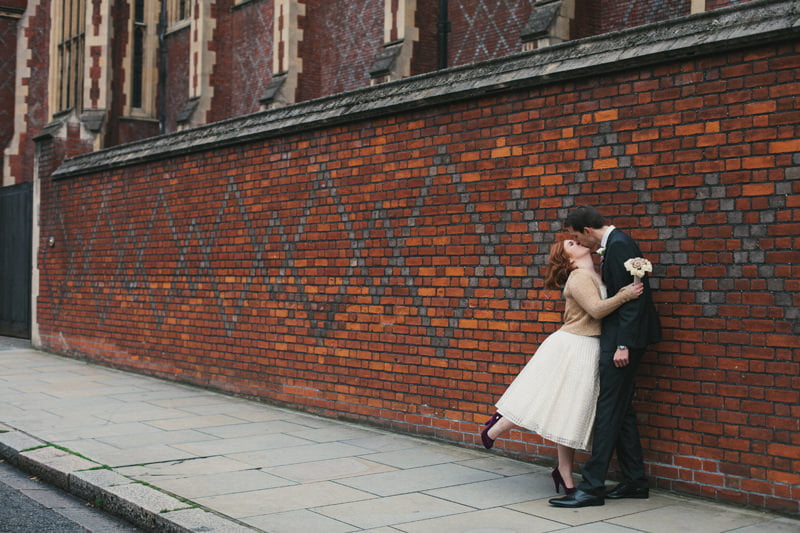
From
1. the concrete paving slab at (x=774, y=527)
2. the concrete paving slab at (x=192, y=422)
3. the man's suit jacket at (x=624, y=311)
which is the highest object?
the man's suit jacket at (x=624, y=311)

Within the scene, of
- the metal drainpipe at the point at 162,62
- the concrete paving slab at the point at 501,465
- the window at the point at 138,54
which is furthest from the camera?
the metal drainpipe at the point at 162,62

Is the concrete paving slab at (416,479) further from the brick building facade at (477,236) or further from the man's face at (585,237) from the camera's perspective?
the man's face at (585,237)

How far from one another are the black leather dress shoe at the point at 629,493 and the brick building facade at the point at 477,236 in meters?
0.23

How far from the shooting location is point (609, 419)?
16.5 feet

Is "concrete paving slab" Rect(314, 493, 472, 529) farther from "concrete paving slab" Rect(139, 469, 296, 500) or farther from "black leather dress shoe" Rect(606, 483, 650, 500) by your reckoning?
"black leather dress shoe" Rect(606, 483, 650, 500)

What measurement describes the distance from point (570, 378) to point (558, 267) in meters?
0.69

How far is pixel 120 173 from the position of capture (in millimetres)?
11945

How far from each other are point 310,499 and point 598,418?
1.73m

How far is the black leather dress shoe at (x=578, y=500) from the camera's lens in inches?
196

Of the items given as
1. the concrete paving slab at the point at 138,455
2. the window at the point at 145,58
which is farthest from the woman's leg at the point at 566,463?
the window at the point at 145,58

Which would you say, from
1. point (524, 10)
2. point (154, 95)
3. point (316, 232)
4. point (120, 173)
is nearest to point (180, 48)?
point (154, 95)

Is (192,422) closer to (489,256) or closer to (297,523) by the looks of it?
(489,256)

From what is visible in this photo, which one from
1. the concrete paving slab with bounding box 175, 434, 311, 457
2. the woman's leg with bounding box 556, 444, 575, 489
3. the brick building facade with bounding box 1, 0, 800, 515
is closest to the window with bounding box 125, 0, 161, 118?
the brick building facade with bounding box 1, 0, 800, 515

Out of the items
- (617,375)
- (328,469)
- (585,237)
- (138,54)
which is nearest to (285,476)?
(328,469)
